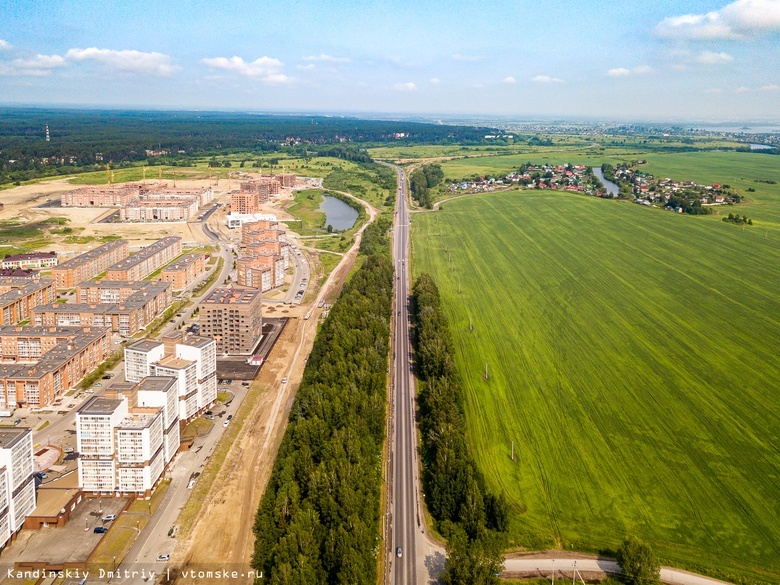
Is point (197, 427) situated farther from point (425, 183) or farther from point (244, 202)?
point (425, 183)

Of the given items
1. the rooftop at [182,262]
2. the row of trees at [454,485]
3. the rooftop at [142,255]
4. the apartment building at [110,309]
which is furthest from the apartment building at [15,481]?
the rooftop at [142,255]

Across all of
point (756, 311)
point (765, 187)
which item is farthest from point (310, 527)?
point (765, 187)

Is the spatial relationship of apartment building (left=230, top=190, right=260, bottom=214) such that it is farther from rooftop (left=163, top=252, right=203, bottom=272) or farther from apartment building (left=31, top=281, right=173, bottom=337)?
apartment building (left=31, top=281, right=173, bottom=337)

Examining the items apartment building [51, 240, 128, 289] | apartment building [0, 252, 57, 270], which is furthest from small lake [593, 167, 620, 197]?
apartment building [0, 252, 57, 270]

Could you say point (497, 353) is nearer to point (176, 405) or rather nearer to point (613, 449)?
point (613, 449)

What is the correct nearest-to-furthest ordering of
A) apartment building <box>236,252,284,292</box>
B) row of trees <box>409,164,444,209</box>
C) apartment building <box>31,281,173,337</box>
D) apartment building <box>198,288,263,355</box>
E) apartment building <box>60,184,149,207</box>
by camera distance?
1. apartment building <box>198,288,263,355</box>
2. apartment building <box>31,281,173,337</box>
3. apartment building <box>236,252,284,292</box>
4. apartment building <box>60,184,149,207</box>
5. row of trees <box>409,164,444,209</box>
